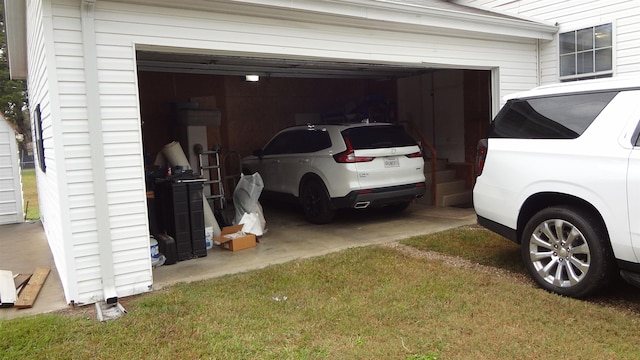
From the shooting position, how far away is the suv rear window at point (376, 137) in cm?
739

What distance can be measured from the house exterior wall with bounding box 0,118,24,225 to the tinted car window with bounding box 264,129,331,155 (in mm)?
5317

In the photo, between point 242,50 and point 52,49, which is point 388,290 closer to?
point 242,50

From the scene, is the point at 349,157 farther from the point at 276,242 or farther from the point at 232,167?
the point at 232,167

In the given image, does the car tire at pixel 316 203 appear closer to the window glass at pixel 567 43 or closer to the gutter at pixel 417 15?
the gutter at pixel 417 15

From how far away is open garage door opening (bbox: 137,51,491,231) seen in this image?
365 inches

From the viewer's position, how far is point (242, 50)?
5.29 meters

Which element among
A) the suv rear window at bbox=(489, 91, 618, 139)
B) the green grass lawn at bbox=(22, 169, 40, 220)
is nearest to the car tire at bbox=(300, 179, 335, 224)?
the suv rear window at bbox=(489, 91, 618, 139)

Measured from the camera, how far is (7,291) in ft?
15.5

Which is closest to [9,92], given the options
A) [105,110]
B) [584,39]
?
[105,110]

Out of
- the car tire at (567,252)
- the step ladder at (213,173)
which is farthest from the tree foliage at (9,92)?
the car tire at (567,252)

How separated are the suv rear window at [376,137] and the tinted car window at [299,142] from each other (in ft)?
1.46

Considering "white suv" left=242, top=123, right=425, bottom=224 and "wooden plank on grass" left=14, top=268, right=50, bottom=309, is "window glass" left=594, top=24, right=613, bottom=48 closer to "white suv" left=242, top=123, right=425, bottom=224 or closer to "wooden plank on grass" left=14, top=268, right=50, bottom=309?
"white suv" left=242, top=123, right=425, bottom=224

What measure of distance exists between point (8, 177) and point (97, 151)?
6.96 meters

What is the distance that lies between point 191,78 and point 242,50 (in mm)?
5985
